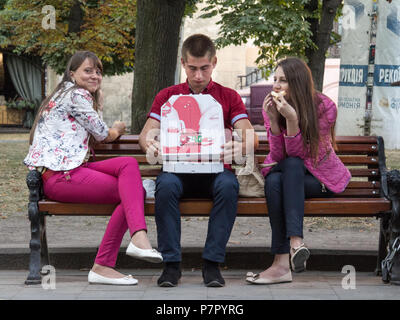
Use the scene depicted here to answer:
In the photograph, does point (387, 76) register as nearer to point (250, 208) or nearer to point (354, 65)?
point (354, 65)

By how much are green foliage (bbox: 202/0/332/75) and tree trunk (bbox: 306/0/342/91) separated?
19 centimetres

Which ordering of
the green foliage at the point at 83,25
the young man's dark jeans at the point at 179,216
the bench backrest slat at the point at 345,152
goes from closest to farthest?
the young man's dark jeans at the point at 179,216 → the bench backrest slat at the point at 345,152 → the green foliage at the point at 83,25

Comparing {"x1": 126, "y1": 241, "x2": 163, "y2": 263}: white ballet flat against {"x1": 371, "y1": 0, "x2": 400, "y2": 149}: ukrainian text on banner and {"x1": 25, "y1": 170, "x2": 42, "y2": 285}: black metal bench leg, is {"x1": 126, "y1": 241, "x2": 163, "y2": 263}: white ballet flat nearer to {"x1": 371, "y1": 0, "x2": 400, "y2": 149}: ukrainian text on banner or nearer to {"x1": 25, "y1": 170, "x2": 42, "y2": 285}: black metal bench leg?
{"x1": 25, "y1": 170, "x2": 42, "y2": 285}: black metal bench leg

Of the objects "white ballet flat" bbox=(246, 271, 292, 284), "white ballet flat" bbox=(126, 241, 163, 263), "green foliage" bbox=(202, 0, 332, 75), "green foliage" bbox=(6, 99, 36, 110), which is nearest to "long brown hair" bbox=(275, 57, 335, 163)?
"white ballet flat" bbox=(246, 271, 292, 284)

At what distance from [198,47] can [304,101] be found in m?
0.77

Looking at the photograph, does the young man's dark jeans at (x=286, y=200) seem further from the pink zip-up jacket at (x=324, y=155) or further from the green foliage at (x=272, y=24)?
the green foliage at (x=272, y=24)

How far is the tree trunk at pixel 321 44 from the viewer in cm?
1406

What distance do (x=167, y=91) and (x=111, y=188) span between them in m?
0.79

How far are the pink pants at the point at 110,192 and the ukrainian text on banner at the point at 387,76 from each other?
1225 cm

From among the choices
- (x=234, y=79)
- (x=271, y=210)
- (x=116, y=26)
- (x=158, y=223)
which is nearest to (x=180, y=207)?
(x=158, y=223)

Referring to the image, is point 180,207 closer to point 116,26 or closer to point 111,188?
point 111,188

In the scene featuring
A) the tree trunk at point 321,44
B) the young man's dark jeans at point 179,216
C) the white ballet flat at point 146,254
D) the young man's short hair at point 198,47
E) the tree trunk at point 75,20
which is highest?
the tree trunk at point 75,20

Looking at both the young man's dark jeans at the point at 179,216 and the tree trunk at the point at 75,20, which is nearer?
the young man's dark jeans at the point at 179,216

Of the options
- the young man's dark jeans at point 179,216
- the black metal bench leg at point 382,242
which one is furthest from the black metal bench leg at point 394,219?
the young man's dark jeans at point 179,216
